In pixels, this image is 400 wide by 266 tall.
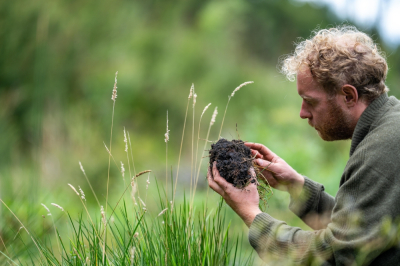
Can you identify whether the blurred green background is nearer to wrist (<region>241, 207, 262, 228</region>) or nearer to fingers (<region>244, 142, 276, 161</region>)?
fingers (<region>244, 142, 276, 161</region>)

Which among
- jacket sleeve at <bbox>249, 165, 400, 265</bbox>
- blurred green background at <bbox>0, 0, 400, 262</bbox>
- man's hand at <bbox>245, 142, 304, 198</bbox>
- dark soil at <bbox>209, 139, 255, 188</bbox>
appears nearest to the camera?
jacket sleeve at <bbox>249, 165, 400, 265</bbox>

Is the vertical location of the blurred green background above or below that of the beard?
below

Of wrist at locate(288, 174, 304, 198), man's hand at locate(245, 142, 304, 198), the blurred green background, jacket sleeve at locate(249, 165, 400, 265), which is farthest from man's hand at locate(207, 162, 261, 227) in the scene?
the blurred green background

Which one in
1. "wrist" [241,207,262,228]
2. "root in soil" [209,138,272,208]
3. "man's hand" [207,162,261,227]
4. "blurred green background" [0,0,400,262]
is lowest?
"blurred green background" [0,0,400,262]

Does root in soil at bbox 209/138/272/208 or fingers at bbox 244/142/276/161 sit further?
fingers at bbox 244/142/276/161

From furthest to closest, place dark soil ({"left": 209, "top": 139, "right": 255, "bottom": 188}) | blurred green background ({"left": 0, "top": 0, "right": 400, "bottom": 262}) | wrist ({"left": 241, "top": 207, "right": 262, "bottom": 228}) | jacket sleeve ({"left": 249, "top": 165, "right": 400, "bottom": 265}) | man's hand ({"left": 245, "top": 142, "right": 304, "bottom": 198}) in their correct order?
blurred green background ({"left": 0, "top": 0, "right": 400, "bottom": 262}) → man's hand ({"left": 245, "top": 142, "right": 304, "bottom": 198}) → dark soil ({"left": 209, "top": 139, "right": 255, "bottom": 188}) → wrist ({"left": 241, "top": 207, "right": 262, "bottom": 228}) → jacket sleeve ({"left": 249, "top": 165, "right": 400, "bottom": 265})

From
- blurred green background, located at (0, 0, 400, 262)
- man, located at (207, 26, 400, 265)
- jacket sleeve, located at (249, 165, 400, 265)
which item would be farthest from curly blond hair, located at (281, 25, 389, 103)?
blurred green background, located at (0, 0, 400, 262)

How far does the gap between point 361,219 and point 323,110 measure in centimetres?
66

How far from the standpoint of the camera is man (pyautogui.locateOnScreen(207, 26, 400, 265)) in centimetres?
153

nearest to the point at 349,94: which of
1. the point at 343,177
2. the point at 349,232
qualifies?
the point at 343,177

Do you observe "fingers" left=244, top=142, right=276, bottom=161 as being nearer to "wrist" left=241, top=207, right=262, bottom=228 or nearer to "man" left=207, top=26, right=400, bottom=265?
"man" left=207, top=26, right=400, bottom=265

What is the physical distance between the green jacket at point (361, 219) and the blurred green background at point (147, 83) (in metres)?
2.78

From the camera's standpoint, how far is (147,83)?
13.7 m

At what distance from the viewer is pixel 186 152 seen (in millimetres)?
12188
